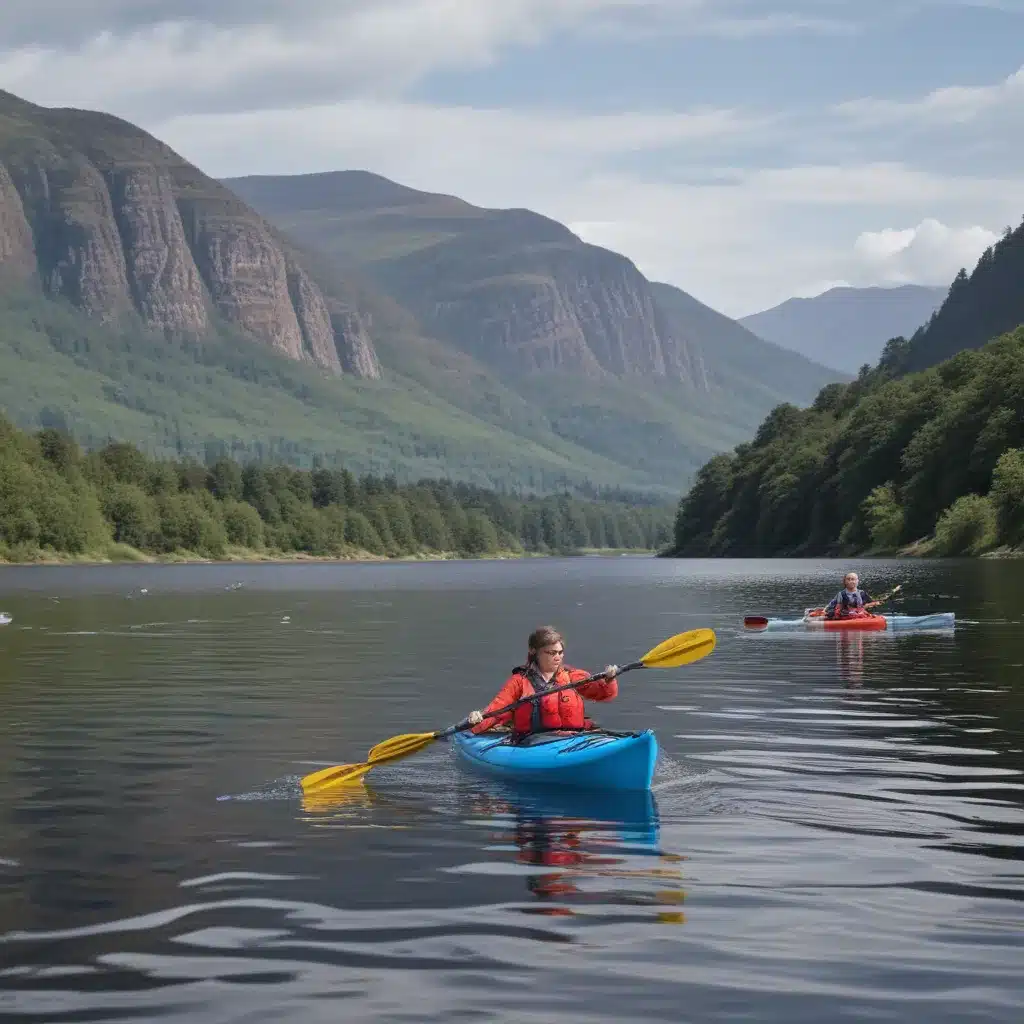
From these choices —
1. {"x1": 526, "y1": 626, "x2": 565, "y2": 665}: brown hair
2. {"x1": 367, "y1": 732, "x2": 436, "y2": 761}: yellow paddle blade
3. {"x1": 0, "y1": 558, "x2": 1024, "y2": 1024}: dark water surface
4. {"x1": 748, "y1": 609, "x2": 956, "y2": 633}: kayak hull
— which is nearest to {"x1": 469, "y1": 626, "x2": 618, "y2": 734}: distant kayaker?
{"x1": 526, "y1": 626, "x2": 565, "y2": 665}: brown hair

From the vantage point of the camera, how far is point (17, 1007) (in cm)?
1216

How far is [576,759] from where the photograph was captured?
21.7 metres

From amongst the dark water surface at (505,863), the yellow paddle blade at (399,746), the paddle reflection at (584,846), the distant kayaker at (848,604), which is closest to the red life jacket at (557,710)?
the paddle reflection at (584,846)

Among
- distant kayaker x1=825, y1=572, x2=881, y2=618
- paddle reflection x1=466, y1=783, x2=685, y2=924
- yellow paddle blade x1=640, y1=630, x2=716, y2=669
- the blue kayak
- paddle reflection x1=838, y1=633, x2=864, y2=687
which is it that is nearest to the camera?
paddle reflection x1=466, y1=783, x2=685, y2=924

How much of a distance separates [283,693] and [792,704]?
12.1 m

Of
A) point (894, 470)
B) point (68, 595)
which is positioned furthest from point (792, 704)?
point (894, 470)

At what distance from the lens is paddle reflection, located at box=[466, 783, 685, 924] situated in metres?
15.7

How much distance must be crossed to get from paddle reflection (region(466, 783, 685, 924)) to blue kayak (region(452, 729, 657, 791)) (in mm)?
190

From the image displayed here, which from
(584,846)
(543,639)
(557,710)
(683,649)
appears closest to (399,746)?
(557,710)

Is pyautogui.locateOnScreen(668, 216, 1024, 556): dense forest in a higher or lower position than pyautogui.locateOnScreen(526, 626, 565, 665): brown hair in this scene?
higher

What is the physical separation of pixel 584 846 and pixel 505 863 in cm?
121

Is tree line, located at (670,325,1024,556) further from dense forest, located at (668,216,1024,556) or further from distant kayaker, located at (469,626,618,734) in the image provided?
distant kayaker, located at (469,626,618,734)

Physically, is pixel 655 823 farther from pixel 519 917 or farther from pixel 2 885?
pixel 2 885

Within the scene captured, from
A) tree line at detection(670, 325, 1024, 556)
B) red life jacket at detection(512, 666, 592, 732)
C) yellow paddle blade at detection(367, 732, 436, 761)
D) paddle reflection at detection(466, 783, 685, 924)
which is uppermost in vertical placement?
tree line at detection(670, 325, 1024, 556)
